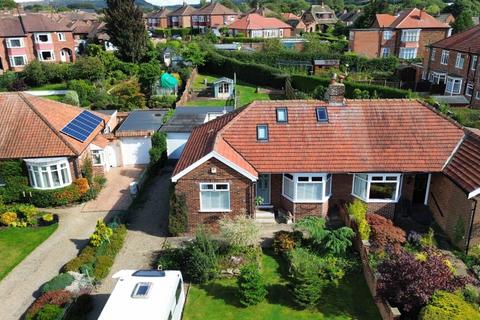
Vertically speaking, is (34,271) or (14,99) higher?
(14,99)

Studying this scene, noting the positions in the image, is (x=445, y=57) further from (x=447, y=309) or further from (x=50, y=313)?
(x=50, y=313)

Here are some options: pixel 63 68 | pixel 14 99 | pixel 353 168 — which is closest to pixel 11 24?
pixel 63 68

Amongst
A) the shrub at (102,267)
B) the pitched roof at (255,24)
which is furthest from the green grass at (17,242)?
the pitched roof at (255,24)

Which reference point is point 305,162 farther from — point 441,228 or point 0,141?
point 0,141

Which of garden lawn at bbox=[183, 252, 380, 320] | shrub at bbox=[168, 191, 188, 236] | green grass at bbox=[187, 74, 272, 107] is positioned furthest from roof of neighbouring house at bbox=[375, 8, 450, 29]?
garden lawn at bbox=[183, 252, 380, 320]

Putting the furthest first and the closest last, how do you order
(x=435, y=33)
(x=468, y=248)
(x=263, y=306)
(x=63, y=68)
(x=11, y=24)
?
(x=435, y=33), (x=11, y=24), (x=63, y=68), (x=468, y=248), (x=263, y=306)

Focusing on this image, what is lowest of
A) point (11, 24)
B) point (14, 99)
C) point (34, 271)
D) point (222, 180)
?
point (34, 271)

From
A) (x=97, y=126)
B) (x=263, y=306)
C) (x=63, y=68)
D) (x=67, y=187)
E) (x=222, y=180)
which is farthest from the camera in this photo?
(x=63, y=68)
